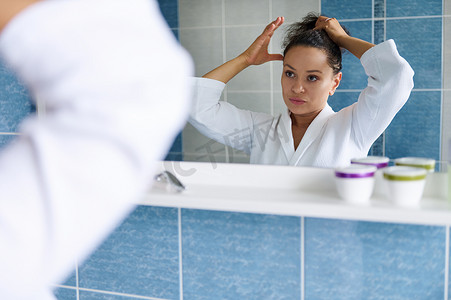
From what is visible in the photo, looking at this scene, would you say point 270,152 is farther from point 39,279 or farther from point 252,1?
point 39,279

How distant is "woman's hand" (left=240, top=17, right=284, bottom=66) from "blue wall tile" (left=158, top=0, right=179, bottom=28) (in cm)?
18

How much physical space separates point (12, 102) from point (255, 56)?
26.8 inches

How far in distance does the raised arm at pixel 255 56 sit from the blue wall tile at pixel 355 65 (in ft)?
0.44

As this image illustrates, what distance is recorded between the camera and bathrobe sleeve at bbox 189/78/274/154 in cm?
97

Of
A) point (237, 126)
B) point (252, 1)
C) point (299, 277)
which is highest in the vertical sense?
point (252, 1)

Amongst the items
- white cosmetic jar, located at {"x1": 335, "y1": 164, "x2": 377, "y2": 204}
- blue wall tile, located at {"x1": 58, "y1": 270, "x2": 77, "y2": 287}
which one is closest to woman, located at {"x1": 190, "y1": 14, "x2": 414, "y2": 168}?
white cosmetic jar, located at {"x1": 335, "y1": 164, "x2": 377, "y2": 204}

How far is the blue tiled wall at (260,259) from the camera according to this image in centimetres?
83

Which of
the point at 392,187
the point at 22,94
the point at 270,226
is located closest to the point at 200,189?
the point at 270,226

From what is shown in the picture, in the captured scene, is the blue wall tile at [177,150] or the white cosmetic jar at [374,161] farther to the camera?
the blue wall tile at [177,150]

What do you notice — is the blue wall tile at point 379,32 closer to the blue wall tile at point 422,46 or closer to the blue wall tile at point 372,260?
the blue wall tile at point 422,46

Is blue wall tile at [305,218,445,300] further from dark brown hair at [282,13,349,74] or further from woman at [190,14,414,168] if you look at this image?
dark brown hair at [282,13,349,74]

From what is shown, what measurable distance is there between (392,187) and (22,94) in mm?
932

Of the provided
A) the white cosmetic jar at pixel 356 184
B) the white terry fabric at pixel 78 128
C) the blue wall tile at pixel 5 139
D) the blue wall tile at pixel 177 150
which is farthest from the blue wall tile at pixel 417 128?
the blue wall tile at pixel 5 139

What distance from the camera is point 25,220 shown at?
0.82ft
